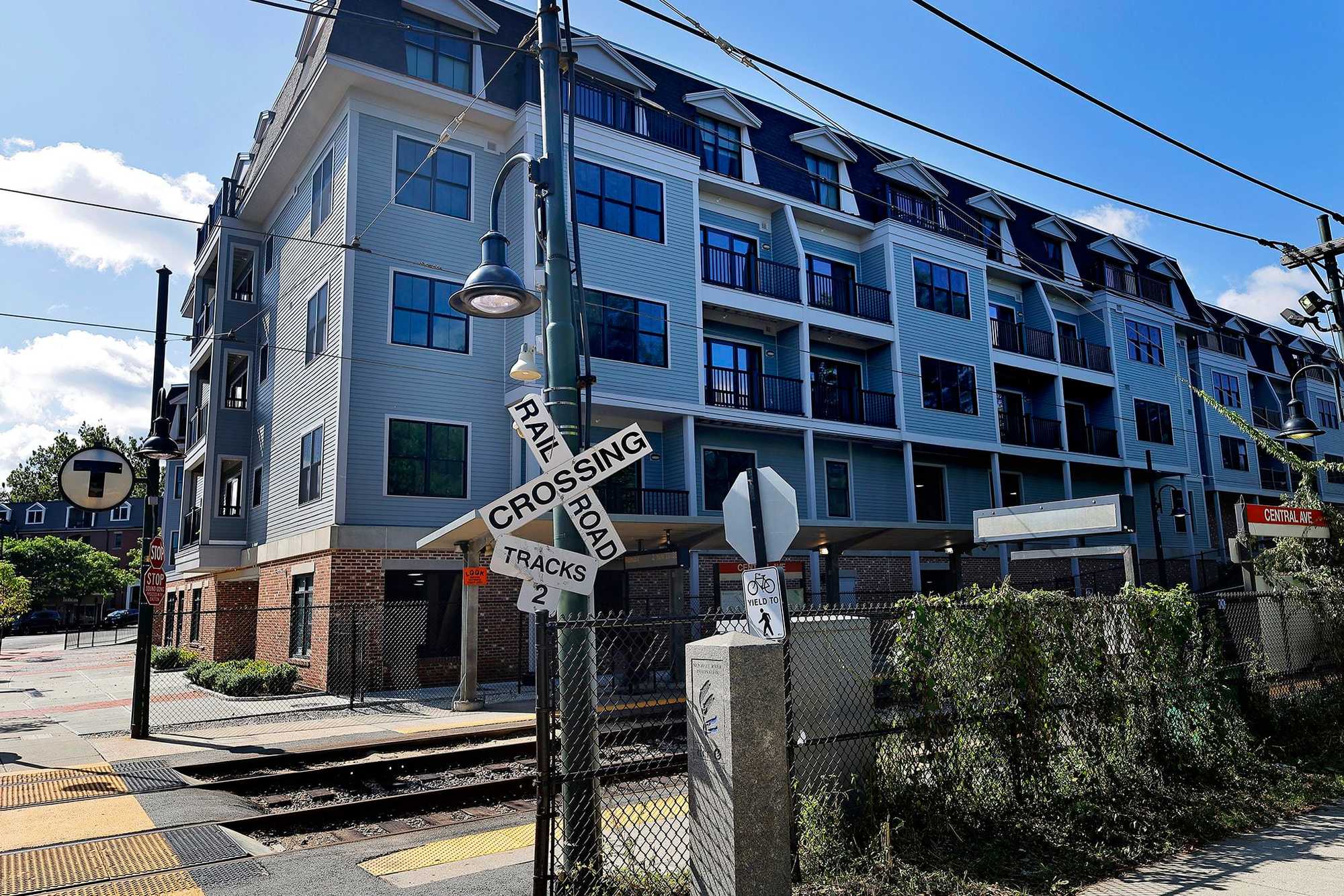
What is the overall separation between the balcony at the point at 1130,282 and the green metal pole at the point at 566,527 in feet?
107

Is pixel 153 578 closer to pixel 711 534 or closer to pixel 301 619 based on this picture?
pixel 301 619

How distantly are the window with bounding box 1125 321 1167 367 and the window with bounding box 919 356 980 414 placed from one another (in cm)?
987

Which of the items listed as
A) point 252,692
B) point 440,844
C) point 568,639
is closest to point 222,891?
point 440,844

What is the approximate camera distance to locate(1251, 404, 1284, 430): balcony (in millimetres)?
43594

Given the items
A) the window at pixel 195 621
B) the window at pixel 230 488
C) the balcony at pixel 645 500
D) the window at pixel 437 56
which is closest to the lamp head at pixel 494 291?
the balcony at pixel 645 500

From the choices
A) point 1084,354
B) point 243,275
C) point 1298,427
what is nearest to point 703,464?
point 1298,427

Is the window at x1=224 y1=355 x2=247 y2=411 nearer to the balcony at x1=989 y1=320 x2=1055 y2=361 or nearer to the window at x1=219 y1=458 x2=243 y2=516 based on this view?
the window at x1=219 y1=458 x2=243 y2=516

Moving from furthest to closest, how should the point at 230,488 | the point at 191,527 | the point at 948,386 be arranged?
the point at 948,386 < the point at 191,527 < the point at 230,488

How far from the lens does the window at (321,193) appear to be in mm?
21750

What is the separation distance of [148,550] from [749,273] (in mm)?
17083

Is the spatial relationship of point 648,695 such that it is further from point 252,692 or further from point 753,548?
point 753,548

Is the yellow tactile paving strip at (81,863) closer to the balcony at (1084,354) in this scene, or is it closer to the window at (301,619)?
the window at (301,619)

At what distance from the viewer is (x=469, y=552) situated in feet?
54.6

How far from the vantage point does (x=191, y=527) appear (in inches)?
1128
